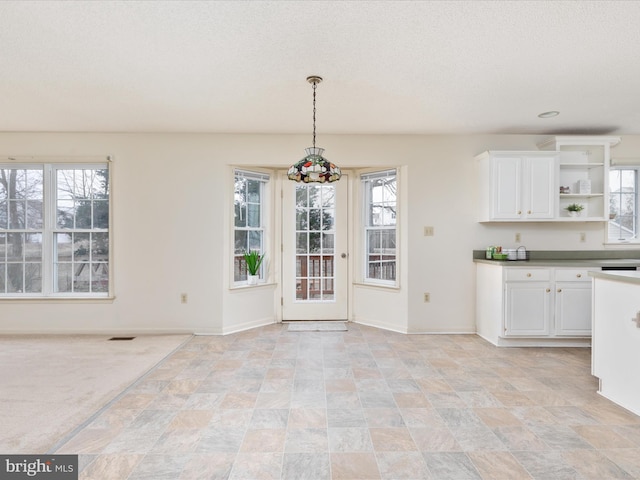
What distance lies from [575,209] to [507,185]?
0.89 metres

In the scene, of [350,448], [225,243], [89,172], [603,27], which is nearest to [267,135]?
[225,243]

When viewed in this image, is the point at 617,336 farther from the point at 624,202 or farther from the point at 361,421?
the point at 624,202

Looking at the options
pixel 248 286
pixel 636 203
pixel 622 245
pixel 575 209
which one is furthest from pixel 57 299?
pixel 636 203

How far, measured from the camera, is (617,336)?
2441 mm

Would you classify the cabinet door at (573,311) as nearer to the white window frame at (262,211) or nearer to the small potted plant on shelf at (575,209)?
the small potted plant on shelf at (575,209)

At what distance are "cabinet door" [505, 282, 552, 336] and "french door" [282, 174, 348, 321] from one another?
6.44 feet

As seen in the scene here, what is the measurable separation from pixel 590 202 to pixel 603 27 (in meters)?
2.70

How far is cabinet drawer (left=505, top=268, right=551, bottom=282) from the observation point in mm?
3754

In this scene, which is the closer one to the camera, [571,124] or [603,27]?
[603,27]

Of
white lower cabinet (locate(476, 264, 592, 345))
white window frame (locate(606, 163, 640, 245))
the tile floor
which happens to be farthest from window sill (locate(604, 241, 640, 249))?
the tile floor

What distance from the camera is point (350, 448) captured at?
76.4 inches

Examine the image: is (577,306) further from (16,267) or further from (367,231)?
(16,267)

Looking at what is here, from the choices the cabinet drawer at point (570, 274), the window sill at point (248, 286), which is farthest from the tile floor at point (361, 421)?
the window sill at point (248, 286)

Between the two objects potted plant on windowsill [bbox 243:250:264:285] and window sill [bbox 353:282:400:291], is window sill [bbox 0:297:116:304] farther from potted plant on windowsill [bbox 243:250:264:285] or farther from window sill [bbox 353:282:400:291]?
window sill [bbox 353:282:400:291]
